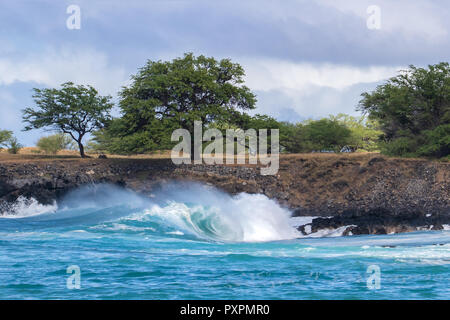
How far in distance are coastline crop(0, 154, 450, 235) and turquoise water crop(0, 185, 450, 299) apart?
6.42 ft

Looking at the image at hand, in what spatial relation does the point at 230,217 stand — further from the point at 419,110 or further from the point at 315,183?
the point at 419,110

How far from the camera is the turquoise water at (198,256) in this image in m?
16.6

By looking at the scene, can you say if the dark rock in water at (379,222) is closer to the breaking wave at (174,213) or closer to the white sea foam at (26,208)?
the breaking wave at (174,213)

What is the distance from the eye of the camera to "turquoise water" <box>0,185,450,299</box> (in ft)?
54.4

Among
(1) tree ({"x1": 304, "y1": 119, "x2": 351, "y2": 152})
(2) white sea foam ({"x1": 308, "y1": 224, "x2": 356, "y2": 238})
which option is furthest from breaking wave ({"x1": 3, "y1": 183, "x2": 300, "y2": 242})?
(1) tree ({"x1": 304, "y1": 119, "x2": 351, "y2": 152})

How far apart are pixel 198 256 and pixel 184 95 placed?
1132 inches

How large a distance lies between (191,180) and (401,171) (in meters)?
14.9

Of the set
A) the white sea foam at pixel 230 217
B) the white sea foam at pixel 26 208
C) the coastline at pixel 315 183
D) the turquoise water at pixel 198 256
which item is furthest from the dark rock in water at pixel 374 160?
the white sea foam at pixel 26 208

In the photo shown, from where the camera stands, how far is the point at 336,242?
30156mm

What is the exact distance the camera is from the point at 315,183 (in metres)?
42.9

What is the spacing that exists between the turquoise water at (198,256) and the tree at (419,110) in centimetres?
1296
